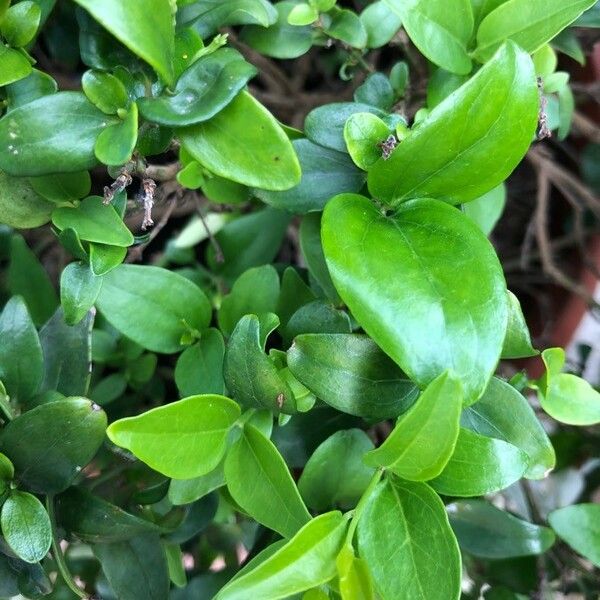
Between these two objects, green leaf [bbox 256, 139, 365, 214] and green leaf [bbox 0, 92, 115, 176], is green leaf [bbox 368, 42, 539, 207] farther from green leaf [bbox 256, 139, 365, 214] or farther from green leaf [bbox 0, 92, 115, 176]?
green leaf [bbox 0, 92, 115, 176]

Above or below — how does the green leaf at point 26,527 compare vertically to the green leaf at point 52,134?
below

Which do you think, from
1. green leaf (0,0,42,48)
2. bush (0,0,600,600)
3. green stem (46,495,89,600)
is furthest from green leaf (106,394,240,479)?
green leaf (0,0,42,48)

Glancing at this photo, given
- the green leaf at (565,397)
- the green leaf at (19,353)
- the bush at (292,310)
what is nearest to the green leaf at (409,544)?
the bush at (292,310)

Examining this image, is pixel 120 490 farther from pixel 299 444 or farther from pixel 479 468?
pixel 479 468

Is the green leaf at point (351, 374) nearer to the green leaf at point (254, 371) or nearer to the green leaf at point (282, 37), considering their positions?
the green leaf at point (254, 371)

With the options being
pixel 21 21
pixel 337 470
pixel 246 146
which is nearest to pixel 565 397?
pixel 337 470

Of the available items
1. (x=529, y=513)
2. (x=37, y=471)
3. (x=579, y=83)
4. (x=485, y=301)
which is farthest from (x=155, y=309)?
(x=579, y=83)

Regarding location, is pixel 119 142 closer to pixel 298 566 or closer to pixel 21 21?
pixel 21 21
